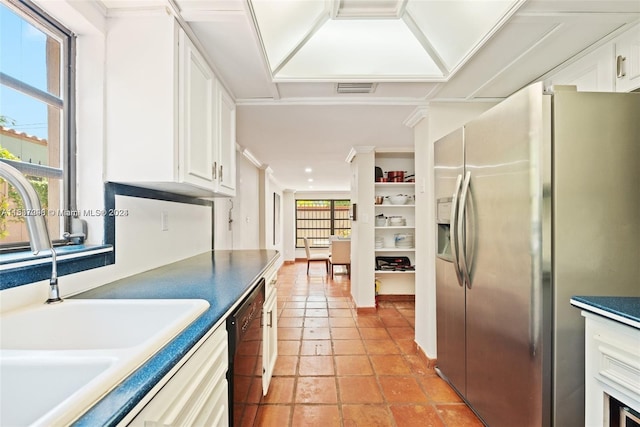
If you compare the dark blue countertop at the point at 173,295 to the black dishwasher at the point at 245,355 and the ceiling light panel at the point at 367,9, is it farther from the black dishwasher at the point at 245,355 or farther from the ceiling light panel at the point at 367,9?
the ceiling light panel at the point at 367,9

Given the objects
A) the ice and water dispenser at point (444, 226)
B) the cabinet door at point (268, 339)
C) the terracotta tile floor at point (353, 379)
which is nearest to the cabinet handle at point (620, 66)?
the ice and water dispenser at point (444, 226)

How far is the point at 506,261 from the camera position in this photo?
1.45 metres

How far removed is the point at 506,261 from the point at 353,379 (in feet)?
4.72

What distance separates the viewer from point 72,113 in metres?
1.31

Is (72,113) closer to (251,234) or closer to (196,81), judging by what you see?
(196,81)

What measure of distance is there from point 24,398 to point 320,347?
7.81ft

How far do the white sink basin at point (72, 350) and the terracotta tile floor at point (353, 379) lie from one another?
2.52 feet

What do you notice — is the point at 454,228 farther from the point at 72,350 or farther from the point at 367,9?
the point at 72,350

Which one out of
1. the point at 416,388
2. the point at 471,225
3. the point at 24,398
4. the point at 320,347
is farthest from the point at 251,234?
the point at 24,398

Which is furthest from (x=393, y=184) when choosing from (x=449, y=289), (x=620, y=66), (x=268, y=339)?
(x=268, y=339)

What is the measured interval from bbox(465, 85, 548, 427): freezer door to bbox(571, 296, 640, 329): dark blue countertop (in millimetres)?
176

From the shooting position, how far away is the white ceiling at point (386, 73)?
1326 millimetres

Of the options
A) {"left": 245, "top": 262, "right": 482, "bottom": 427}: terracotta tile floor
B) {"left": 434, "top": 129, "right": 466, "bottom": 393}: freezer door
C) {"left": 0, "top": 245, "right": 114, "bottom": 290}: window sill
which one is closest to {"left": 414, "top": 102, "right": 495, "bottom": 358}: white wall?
{"left": 434, "top": 129, "right": 466, "bottom": 393}: freezer door

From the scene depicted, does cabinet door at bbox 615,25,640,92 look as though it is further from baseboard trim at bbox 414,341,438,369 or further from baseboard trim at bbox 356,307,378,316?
baseboard trim at bbox 356,307,378,316
